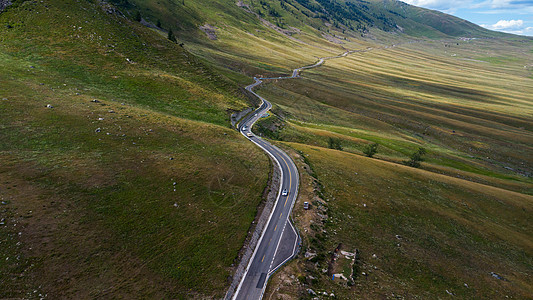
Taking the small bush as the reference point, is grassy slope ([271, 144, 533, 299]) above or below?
below

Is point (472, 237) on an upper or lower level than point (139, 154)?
lower

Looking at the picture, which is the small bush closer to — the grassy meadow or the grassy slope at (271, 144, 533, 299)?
the grassy meadow

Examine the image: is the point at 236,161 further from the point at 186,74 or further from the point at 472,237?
the point at 186,74

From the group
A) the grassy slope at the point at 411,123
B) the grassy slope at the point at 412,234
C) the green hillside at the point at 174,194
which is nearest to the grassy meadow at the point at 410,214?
the grassy slope at the point at 412,234

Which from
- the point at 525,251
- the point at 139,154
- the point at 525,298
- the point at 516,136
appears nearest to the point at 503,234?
the point at 525,251

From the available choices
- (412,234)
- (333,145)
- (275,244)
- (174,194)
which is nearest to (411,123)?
(333,145)

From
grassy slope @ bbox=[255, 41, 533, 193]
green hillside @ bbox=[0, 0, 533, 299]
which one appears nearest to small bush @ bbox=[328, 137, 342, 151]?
green hillside @ bbox=[0, 0, 533, 299]

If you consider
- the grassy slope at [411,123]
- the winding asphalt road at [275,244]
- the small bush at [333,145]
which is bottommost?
the winding asphalt road at [275,244]

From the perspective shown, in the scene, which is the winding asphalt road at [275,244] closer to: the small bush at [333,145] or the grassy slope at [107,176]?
the grassy slope at [107,176]
